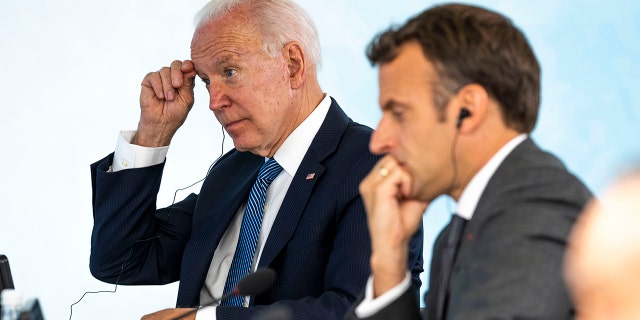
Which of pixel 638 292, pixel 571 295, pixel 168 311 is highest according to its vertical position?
pixel 638 292

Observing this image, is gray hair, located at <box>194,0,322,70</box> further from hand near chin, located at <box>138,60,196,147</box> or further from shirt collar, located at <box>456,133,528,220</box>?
shirt collar, located at <box>456,133,528,220</box>

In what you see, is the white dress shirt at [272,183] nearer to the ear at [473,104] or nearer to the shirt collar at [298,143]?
the shirt collar at [298,143]

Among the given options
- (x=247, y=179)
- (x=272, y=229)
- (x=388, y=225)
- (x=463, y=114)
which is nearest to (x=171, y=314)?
(x=272, y=229)

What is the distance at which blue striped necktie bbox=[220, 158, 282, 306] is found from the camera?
2.57m

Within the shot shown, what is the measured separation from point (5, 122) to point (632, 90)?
296cm

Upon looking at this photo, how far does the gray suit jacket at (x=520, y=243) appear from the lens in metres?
1.51

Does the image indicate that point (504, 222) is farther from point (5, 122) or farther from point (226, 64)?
point (5, 122)

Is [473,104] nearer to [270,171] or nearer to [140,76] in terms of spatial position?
[270,171]

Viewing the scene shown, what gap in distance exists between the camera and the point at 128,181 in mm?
2721

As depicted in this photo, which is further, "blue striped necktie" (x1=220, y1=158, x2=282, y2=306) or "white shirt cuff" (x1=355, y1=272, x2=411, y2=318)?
"blue striped necktie" (x1=220, y1=158, x2=282, y2=306)

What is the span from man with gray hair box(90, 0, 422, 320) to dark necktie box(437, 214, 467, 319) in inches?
23.7

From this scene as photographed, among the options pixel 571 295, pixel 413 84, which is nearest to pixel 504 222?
pixel 571 295

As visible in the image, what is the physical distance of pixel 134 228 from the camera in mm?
2768

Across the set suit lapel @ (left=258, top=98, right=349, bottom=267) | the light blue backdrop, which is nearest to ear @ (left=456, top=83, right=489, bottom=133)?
suit lapel @ (left=258, top=98, right=349, bottom=267)
